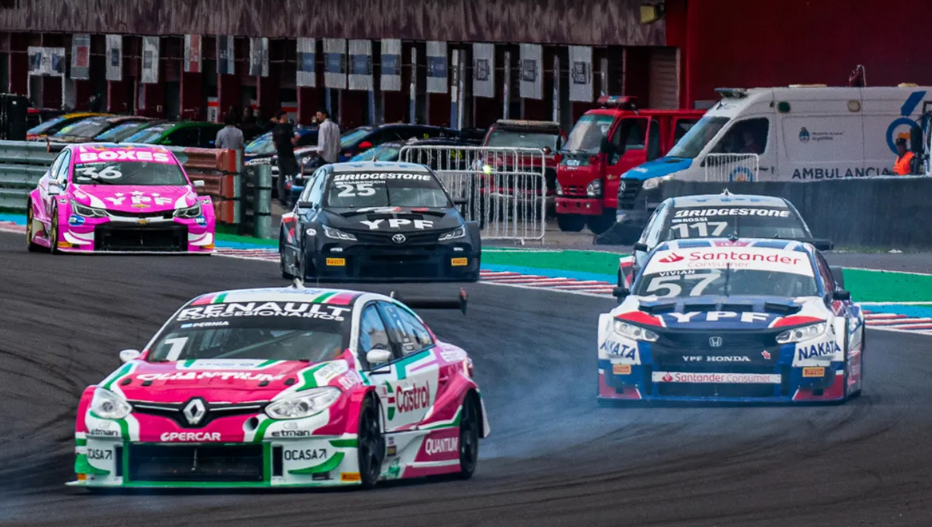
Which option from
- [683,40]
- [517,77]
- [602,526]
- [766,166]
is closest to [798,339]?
[602,526]

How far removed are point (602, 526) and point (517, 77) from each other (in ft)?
122

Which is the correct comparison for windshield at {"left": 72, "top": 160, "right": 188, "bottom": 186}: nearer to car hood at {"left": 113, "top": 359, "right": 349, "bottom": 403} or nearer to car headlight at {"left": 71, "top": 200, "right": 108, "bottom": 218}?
car headlight at {"left": 71, "top": 200, "right": 108, "bottom": 218}

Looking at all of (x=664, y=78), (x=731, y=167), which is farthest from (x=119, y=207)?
(x=664, y=78)

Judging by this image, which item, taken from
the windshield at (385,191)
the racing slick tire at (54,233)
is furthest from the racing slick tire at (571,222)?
the windshield at (385,191)

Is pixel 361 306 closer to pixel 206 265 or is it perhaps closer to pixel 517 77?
pixel 206 265

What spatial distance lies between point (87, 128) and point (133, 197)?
2452 cm

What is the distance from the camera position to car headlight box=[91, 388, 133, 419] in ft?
32.8

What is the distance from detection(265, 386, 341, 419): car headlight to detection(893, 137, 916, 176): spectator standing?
805 inches

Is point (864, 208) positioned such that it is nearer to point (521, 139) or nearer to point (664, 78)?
point (521, 139)

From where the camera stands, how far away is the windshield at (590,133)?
31.8m

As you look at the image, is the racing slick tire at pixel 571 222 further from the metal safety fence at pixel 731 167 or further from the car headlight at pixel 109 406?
the car headlight at pixel 109 406

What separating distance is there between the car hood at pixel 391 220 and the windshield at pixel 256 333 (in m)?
10.1

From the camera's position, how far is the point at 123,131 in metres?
46.4

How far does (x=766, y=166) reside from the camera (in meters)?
30.0
